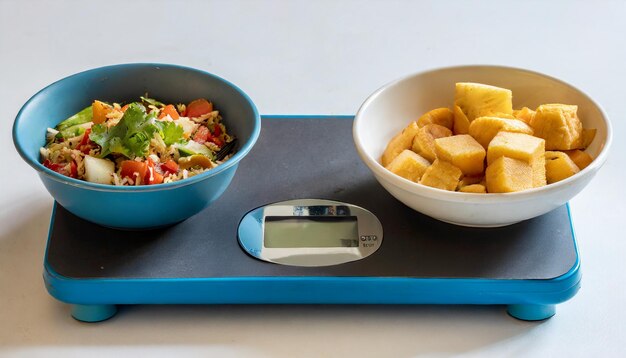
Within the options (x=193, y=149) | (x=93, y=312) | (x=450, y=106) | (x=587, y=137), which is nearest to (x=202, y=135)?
(x=193, y=149)

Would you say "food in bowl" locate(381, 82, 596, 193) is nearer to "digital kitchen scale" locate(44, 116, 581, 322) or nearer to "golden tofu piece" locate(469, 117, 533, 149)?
"golden tofu piece" locate(469, 117, 533, 149)

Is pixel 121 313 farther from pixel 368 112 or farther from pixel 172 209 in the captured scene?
pixel 368 112

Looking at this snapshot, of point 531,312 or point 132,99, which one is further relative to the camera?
point 132,99

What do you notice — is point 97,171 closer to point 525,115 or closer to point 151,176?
point 151,176

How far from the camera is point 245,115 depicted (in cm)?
198

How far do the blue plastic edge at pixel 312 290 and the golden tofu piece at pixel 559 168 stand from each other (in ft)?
0.53

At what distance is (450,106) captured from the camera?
2.12 m

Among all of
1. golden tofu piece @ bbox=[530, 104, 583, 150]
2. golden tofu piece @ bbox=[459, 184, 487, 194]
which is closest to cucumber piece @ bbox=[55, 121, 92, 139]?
golden tofu piece @ bbox=[459, 184, 487, 194]

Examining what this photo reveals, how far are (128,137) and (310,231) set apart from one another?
1.25 feet

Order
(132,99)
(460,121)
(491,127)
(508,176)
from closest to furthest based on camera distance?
(508,176)
(491,127)
(460,121)
(132,99)

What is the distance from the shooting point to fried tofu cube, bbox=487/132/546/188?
177 centimetres

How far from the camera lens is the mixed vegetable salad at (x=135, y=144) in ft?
5.99

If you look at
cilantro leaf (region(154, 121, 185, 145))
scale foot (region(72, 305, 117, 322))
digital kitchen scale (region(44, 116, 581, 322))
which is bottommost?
scale foot (region(72, 305, 117, 322))

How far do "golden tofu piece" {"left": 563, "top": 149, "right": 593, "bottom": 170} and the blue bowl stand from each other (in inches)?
23.1
